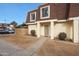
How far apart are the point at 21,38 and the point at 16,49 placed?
1.01 feet

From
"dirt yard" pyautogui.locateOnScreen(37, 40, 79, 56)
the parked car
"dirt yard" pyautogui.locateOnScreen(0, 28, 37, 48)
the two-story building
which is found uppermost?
the two-story building

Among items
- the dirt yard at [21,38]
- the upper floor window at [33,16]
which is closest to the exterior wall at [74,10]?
the upper floor window at [33,16]

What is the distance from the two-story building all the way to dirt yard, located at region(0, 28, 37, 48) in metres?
0.14

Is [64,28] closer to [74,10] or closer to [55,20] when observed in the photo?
[55,20]

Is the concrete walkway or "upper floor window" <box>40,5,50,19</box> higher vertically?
"upper floor window" <box>40,5,50,19</box>

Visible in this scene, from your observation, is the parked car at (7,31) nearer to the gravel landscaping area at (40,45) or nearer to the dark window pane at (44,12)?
the gravel landscaping area at (40,45)

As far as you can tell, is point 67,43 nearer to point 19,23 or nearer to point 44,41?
point 44,41

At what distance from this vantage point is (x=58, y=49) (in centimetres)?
521

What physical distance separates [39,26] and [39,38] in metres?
0.29

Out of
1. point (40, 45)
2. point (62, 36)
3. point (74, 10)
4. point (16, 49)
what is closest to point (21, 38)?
point (16, 49)

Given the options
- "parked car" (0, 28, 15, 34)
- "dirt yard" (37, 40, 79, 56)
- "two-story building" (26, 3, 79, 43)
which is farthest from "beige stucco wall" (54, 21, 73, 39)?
"parked car" (0, 28, 15, 34)

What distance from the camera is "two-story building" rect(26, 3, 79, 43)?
525 centimetres

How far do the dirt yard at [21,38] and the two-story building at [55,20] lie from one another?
0.47ft

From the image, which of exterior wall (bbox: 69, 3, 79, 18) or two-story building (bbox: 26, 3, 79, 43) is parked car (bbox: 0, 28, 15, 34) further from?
exterior wall (bbox: 69, 3, 79, 18)
